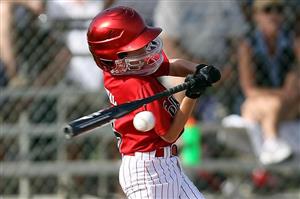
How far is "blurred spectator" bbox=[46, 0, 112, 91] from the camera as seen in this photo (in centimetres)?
628

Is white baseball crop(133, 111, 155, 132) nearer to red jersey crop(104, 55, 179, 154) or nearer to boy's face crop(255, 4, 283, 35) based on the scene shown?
red jersey crop(104, 55, 179, 154)

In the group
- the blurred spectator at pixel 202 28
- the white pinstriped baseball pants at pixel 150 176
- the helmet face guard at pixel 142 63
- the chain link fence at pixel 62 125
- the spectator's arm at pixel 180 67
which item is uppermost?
the blurred spectator at pixel 202 28

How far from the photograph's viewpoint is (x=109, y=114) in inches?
131

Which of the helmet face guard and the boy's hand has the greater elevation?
the helmet face guard

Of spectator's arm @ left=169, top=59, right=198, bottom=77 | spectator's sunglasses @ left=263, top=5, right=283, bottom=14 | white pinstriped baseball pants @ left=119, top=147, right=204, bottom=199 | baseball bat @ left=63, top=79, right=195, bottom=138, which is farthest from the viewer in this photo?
spectator's sunglasses @ left=263, top=5, right=283, bottom=14

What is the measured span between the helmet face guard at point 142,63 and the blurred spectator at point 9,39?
2.75 metres

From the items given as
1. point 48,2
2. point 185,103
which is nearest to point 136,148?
point 185,103

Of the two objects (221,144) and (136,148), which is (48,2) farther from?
(136,148)

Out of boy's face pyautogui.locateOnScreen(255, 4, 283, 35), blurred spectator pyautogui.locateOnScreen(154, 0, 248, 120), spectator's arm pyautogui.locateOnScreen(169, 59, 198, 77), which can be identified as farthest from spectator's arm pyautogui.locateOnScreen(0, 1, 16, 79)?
spectator's arm pyautogui.locateOnScreen(169, 59, 198, 77)

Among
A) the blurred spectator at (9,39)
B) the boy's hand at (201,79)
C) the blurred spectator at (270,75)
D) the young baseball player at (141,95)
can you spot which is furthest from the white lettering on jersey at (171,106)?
the blurred spectator at (9,39)

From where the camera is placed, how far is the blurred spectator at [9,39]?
629cm

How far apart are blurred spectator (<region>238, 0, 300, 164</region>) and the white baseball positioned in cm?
264

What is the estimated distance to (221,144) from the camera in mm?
6441

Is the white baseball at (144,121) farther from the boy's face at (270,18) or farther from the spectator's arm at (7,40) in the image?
the spectator's arm at (7,40)
